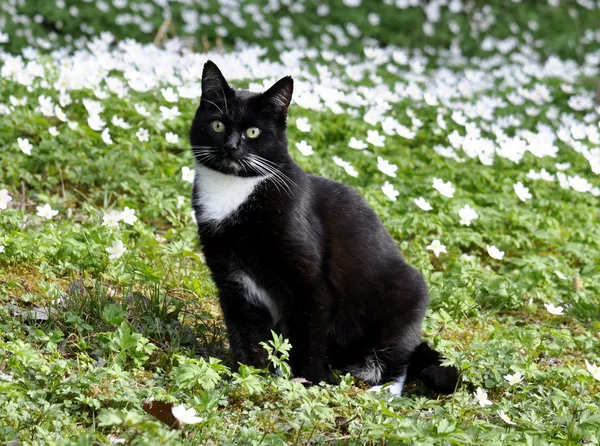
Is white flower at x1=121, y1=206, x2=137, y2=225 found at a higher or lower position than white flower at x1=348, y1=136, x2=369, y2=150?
lower

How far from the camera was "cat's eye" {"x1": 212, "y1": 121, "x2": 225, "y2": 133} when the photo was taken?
403 centimetres

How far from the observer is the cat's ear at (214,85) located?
4.04 meters

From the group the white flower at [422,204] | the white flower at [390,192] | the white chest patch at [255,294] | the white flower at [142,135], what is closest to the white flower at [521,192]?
the white flower at [422,204]

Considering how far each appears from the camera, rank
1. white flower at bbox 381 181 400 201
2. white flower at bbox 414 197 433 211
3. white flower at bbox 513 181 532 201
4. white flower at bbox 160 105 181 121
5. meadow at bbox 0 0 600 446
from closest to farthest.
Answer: meadow at bbox 0 0 600 446 → white flower at bbox 414 197 433 211 → white flower at bbox 381 181 400 201 → white flower at bbox 513 181 532 201 → white flower at bbox 160 105 181 121

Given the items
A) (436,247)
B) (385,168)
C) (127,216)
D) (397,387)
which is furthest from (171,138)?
(397,387)

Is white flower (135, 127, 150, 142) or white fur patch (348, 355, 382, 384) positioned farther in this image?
white flower (135, 127, 150, 142)

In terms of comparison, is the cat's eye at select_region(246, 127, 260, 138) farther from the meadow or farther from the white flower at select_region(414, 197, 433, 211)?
the white flower at select_region(414, 197, 433, 211)

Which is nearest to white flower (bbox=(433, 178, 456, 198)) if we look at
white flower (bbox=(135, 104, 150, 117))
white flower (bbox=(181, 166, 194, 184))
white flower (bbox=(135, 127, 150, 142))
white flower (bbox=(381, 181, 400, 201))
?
white flower (bbox=(381, 181, 400, 201))

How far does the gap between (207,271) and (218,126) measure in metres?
1.33

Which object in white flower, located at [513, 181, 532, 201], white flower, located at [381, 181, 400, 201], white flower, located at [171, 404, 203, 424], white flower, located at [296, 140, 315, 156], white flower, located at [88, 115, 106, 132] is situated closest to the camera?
white flower, located at [171, 404, 203, 424]

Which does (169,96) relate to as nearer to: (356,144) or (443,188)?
(356,144)

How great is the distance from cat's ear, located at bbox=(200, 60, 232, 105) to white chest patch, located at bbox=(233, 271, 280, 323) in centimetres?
85

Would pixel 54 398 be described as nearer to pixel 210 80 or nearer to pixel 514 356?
pixel 210 80

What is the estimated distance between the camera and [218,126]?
4039 mm
